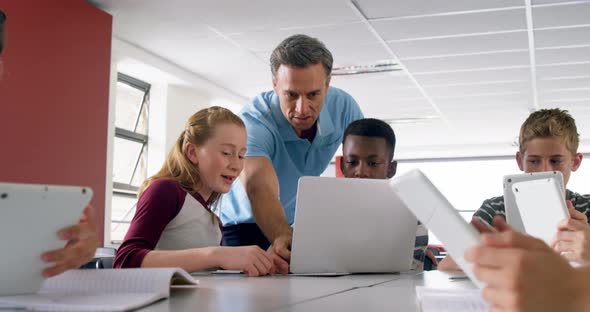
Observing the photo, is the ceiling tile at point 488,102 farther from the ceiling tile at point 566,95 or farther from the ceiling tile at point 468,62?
the ceiling tile at point 468,62

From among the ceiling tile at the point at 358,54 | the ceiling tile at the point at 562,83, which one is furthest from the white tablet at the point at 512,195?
the ceiling tile at the point at 562,83

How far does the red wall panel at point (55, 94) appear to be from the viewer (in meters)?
3.97

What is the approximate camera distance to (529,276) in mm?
644

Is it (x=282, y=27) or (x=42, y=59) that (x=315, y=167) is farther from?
(x=282, y=27)

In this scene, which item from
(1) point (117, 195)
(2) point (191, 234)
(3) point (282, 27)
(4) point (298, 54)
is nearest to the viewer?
(2) point (191, 234)

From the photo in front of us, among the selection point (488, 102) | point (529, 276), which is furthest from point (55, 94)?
point (488, 102)

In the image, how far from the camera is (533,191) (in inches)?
58.9

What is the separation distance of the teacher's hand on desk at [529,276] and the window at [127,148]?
19.9ft

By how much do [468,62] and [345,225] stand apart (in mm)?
4825

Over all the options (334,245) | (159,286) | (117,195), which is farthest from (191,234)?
(117,195)

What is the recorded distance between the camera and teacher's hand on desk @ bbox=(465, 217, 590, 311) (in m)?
0.64

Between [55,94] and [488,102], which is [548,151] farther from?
[488,102]

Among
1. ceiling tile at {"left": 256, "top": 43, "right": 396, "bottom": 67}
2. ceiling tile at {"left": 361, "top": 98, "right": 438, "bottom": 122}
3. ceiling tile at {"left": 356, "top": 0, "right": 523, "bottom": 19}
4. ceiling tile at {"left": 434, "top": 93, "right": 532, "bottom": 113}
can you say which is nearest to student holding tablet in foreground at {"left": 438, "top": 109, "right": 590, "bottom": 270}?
ceiling tile at {"left": 356, "top": 0, "right": 523, "bottom": 19}

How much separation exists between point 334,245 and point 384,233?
0.44ft
